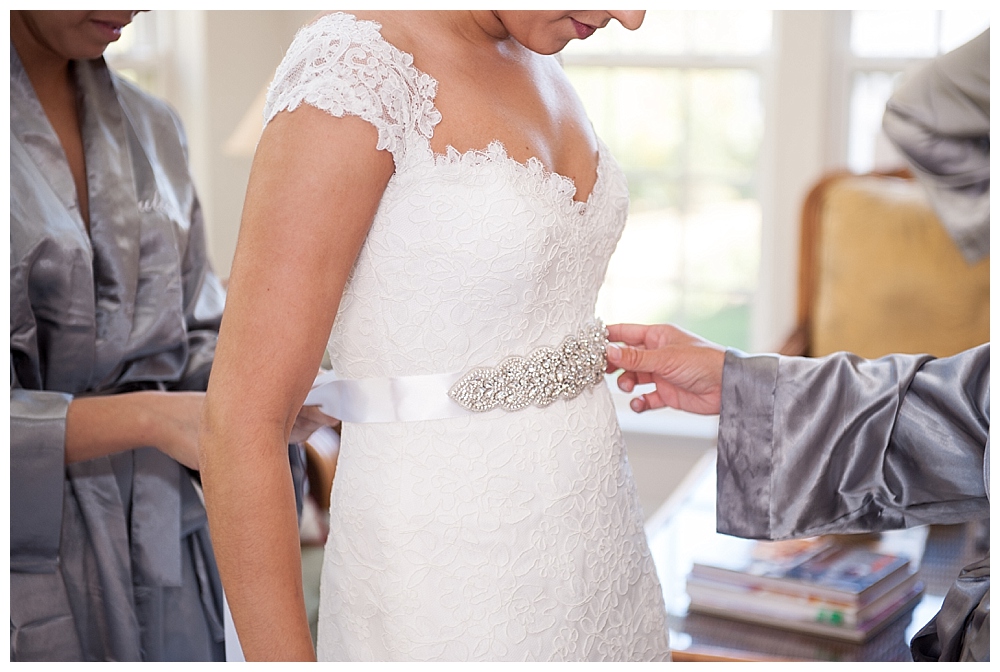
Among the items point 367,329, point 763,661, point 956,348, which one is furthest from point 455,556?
point 956,348

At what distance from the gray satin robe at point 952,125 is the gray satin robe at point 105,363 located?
1.19 m

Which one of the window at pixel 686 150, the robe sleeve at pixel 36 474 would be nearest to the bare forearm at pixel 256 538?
the robe sleeve at pixel 36 474

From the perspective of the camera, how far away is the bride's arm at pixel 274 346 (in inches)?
36.6

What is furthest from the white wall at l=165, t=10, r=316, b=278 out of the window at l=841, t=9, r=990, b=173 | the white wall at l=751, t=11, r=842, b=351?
the window at l=841, t=9, r=990, b=173

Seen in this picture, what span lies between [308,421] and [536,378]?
0.28 m

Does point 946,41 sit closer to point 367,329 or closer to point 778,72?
point 778,72

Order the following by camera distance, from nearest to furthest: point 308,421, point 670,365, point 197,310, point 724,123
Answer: point 308,421
point 670,365
point 197,310
point 724,123

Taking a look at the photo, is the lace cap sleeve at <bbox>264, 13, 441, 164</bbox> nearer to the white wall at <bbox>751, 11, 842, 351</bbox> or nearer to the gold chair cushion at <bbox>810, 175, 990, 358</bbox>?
the gold chair cushion at <bbox>810, 175, 990, 358</bbox>

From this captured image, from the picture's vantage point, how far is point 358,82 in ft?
3.22

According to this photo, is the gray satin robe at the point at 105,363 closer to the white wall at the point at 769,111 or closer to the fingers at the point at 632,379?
the fingers at the point at 632,379

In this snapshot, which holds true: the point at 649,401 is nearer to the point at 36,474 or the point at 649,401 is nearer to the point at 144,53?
the point at 36,474

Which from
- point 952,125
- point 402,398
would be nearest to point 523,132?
point 402,398

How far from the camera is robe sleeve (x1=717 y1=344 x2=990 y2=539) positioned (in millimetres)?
1291

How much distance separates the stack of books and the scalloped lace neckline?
0.91 metres
